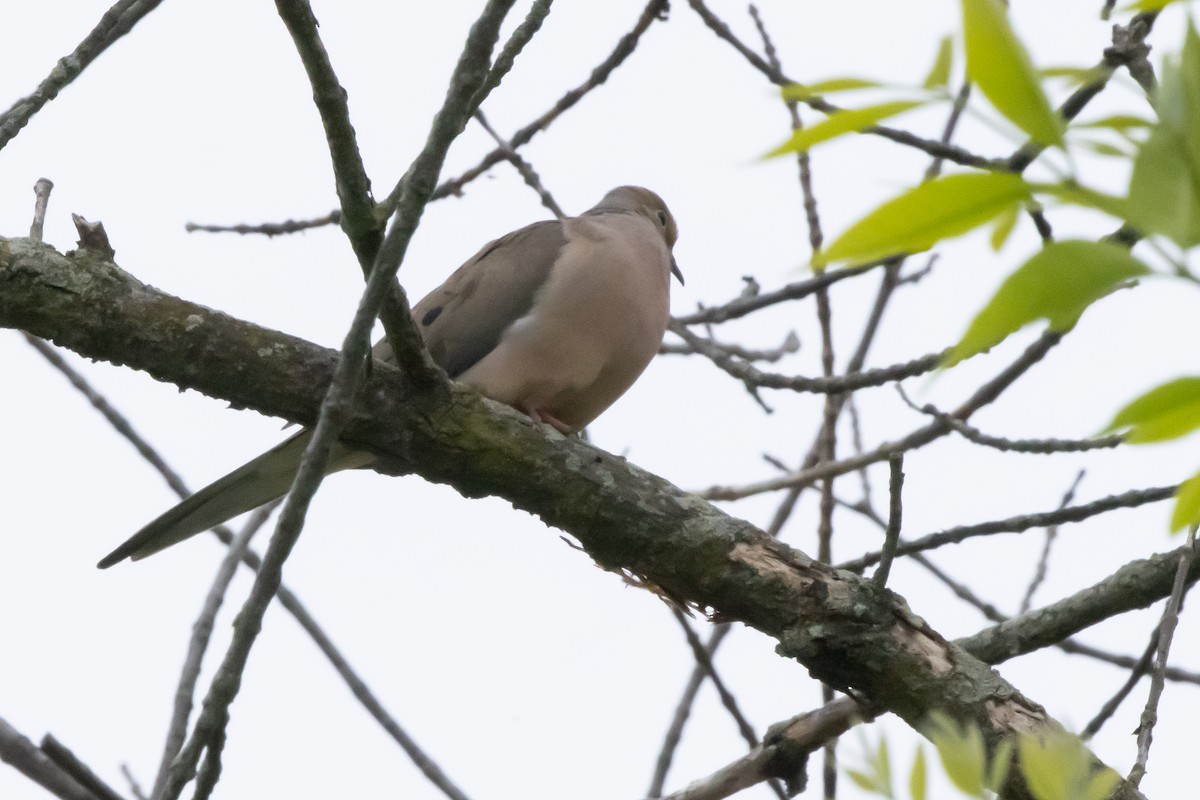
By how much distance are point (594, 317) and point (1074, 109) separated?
1.47m

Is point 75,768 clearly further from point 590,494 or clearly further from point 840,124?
point 590,494

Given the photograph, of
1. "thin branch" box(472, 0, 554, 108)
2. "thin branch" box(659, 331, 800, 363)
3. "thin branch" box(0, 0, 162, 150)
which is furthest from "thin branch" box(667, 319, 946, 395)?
"thin branch" box(0, 0, 162, 150)

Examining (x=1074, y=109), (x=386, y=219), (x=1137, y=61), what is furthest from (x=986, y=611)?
(x=386, y=219)

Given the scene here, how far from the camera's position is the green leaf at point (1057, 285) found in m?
0.88

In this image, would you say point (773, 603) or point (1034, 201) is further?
point (773, 603)

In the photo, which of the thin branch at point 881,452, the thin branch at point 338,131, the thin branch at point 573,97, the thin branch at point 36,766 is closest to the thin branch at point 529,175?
the thin branch at point 573,97

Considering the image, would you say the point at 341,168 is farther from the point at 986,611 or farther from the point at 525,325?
the point at 986,611

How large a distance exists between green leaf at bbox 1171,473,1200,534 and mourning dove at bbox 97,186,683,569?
2716 mm

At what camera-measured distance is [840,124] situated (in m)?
1.00

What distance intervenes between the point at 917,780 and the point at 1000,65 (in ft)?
1.70

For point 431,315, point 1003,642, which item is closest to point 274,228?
point 431,315

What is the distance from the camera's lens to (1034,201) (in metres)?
0.94

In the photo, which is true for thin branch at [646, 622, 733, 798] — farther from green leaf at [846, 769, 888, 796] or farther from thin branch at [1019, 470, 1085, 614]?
green leaf at [846, 769, 888, 796]

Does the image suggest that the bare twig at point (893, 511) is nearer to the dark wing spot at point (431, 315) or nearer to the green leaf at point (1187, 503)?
the green leaf at point (1187, 503)
